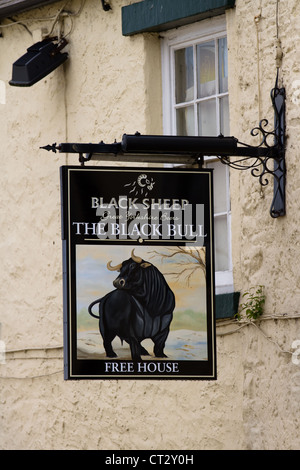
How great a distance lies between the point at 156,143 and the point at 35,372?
323cm

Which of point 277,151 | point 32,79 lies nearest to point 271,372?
point 277,151

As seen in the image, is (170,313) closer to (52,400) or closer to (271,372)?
(271,372)

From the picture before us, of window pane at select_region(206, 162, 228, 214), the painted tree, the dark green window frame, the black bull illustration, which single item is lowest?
the black bull illustration

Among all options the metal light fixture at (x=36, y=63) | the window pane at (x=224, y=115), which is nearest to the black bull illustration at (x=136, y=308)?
the window pane at (x=224, y=115)

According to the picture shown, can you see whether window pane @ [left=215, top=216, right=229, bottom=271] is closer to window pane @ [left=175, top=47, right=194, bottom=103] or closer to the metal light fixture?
window pane @ [left=175, top=47, right=194, bottom=103]

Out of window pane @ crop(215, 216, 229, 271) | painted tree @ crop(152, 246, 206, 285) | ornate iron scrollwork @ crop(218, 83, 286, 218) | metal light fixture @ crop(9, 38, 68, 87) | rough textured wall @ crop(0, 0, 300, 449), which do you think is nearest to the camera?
painted tree @ crop(152, 246, 206, 285)

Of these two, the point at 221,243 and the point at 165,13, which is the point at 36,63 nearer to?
the point at 165,13

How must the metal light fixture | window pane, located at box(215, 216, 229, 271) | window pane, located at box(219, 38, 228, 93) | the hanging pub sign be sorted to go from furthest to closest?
1. the metal light fixture
2. window pane, located at box(219, 38, 228, 93)
3. window pane, located at box(215, 216, 229, 271)
4. the hanging pub sign

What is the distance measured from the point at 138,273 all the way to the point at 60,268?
240 cm

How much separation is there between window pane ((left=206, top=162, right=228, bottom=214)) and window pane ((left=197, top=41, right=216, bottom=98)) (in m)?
0.61

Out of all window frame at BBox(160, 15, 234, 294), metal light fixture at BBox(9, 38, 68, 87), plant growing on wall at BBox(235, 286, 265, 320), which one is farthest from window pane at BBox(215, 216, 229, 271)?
metal light fixture at BBox(9, 38, 68, 87)

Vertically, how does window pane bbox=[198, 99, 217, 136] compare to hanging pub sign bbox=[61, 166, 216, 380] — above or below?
above

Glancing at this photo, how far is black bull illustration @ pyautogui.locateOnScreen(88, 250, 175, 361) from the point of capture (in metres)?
8.79

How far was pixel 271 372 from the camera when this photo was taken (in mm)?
9445
